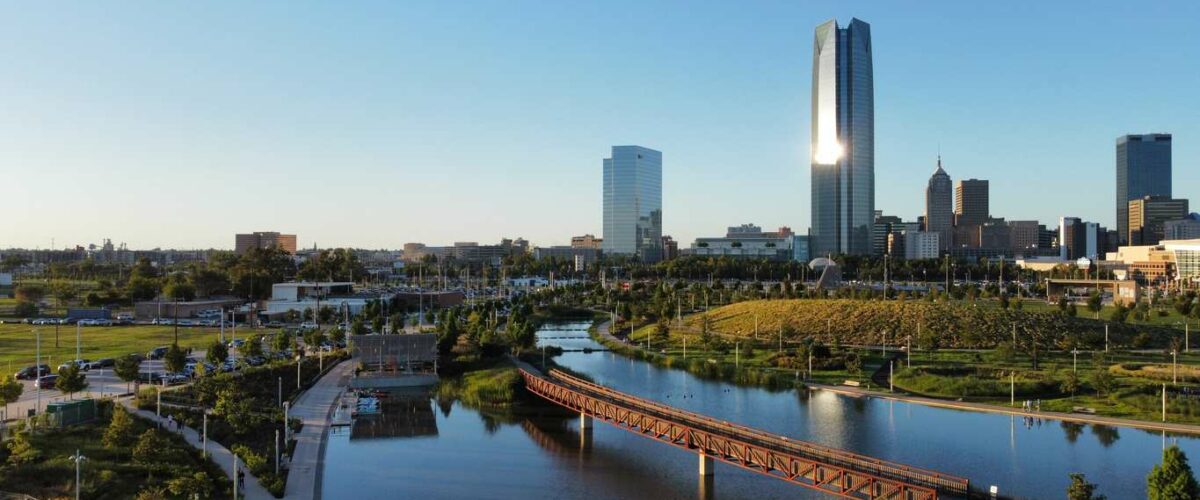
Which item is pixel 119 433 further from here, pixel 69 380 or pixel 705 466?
pixel 705 466

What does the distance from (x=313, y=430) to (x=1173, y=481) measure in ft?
111

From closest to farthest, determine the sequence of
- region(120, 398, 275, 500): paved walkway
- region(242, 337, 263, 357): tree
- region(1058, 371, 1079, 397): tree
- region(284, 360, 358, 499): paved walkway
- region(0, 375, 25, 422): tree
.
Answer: region(120, 398, 275, 500): paved walkway → region(284, 360, 358, 499): paved walkway → region(0, 375, 25, 422): tree → region(1058, 371, 1079, 397): tree → region(242, 337, 263, 357): tree

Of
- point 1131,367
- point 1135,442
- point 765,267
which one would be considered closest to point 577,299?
point 765,267

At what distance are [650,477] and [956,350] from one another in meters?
40.0

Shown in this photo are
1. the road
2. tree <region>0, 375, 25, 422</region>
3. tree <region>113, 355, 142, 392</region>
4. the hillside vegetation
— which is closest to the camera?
tree <region>0, 375, 25, 422</region>

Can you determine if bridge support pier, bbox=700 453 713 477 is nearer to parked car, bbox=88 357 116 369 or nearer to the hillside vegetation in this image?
the hillside vegetation

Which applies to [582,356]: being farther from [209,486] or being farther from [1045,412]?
[209,486]

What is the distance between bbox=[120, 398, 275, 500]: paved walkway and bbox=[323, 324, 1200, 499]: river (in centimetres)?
277

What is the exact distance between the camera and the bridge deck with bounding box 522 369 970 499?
85.1ft

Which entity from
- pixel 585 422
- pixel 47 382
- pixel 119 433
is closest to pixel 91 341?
pixel 47 382

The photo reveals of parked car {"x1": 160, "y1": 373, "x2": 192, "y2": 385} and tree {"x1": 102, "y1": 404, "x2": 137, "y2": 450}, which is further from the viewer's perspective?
parked car {"x1": 160, "y1": 373, "x2": 192, "y2": 385}

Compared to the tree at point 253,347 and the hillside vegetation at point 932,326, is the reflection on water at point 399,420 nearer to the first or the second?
the tree at point 253,347

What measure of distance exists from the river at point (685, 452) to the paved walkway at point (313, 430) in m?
0.67

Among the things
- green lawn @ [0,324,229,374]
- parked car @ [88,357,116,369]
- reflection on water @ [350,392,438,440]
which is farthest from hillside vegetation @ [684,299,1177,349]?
parked car @ [88,357,116,369]
